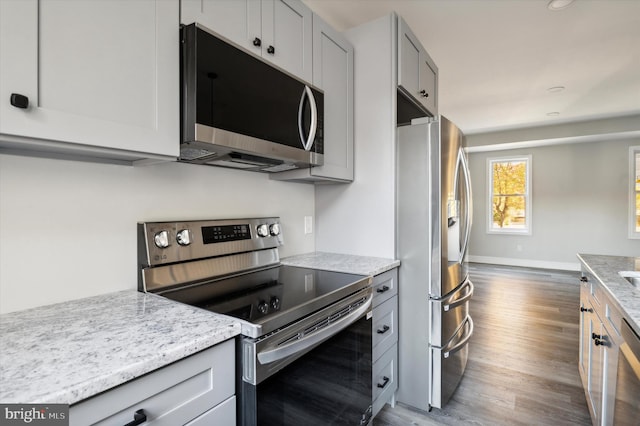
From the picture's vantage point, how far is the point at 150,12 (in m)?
1.05

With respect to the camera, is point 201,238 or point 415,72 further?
point 415,72

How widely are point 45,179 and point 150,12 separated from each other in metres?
0.66

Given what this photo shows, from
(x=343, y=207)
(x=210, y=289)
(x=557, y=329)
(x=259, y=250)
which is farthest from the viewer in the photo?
(x=557, y=329)

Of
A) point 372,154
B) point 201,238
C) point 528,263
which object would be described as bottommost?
point 528,263

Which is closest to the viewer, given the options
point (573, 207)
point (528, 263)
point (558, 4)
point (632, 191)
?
point (558, 4)

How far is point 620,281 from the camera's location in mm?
1459

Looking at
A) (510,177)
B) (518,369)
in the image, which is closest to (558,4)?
(518,369)

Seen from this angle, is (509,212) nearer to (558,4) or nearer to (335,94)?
(558,4)

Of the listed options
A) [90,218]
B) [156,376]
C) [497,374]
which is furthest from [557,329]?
[90,218]

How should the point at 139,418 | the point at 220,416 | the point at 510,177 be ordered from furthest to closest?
1. the point at 510,177
2. the point at 220,416
3. the point at 139,418

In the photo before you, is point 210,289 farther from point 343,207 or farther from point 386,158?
point 386,158

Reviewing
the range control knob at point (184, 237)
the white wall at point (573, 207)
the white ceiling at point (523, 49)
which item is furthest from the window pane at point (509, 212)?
the range control knob at point (184, 237)

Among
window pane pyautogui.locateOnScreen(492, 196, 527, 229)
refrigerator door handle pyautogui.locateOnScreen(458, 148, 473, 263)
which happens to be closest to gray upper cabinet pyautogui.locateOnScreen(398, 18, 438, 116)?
refrigerator door handle pyautogui.locateOnScreen(458, 148, 473, 263)

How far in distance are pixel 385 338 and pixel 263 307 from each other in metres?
1.03
